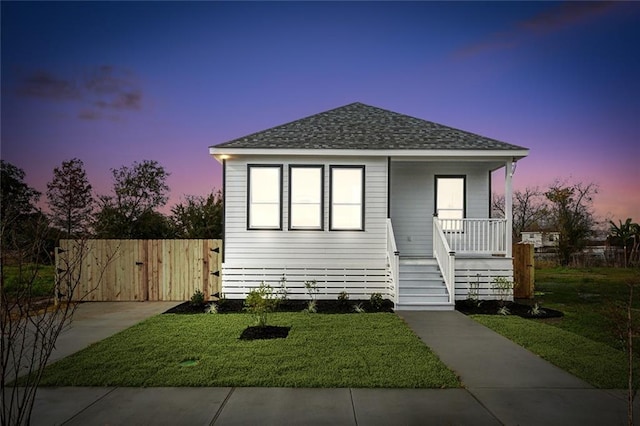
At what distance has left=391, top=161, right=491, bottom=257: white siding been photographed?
12.8 metres

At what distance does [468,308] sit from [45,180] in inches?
819

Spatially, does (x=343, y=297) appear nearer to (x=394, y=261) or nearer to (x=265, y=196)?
(x=394, y=261)

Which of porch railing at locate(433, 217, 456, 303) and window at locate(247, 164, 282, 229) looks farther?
window at locate(247, 164, 282, 229)

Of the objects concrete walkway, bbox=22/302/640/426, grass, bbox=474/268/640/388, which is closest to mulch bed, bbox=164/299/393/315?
grass, bbox=474/268/640/388

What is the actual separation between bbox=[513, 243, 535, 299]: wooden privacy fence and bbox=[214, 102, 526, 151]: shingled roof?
3.12 m

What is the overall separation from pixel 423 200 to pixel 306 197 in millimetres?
3935

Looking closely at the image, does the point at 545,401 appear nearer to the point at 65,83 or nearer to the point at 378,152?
the point at 378,152

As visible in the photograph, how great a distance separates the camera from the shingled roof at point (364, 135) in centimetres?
1152

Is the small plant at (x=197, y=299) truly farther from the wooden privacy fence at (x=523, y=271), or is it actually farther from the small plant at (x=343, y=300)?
the wooden privacy fence at (x=523, y=271)

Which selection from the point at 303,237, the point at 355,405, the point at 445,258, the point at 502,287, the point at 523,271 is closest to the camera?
the point at 355,405

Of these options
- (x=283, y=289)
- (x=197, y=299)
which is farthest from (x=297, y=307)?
(x=197, y=299)

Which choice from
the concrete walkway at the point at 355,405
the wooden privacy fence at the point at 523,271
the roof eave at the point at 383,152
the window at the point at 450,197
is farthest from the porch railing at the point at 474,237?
the concrete walkway at the point at 355,405

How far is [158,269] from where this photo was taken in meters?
11.8

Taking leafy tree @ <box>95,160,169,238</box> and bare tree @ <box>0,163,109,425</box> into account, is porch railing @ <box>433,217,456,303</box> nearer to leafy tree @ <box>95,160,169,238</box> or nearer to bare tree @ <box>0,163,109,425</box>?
bare tree @ <box>0,163,109,425</box>
